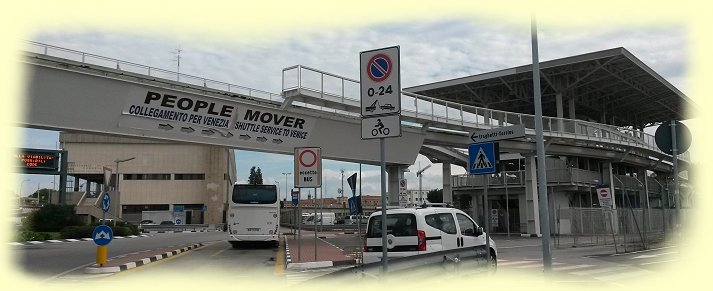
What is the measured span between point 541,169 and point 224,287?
7769 mm

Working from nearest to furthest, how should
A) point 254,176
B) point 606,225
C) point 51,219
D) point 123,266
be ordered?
1. point 123,266
2. point 606,225
3. point 51,219
4. point 254,176

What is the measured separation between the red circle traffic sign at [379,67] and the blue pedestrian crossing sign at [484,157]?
471 centimetres

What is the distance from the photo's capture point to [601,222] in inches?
1298

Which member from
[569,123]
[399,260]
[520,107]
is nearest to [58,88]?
[399,260]

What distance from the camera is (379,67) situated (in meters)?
7.08

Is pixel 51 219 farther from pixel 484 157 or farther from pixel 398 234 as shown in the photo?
pixel 484 157

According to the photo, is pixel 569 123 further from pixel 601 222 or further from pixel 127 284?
pixel 127 284

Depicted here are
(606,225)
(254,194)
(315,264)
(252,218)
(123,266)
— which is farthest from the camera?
(606,225)

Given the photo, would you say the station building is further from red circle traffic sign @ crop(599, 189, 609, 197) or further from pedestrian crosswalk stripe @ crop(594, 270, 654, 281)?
pedestrian crosswalk stripe @ crop(594, 270, 654, 281)

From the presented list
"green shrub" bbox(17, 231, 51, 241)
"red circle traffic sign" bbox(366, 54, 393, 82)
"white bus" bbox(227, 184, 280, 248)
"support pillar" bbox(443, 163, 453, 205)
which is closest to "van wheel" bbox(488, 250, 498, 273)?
"red circle traffic sign" bbox(366, 54, 393, 82)

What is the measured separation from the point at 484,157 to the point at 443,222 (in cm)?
220

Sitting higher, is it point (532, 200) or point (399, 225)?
point (532, 200)

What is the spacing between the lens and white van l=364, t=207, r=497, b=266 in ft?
40.5

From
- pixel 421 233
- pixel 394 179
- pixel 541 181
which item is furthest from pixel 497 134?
pixel 394 179
